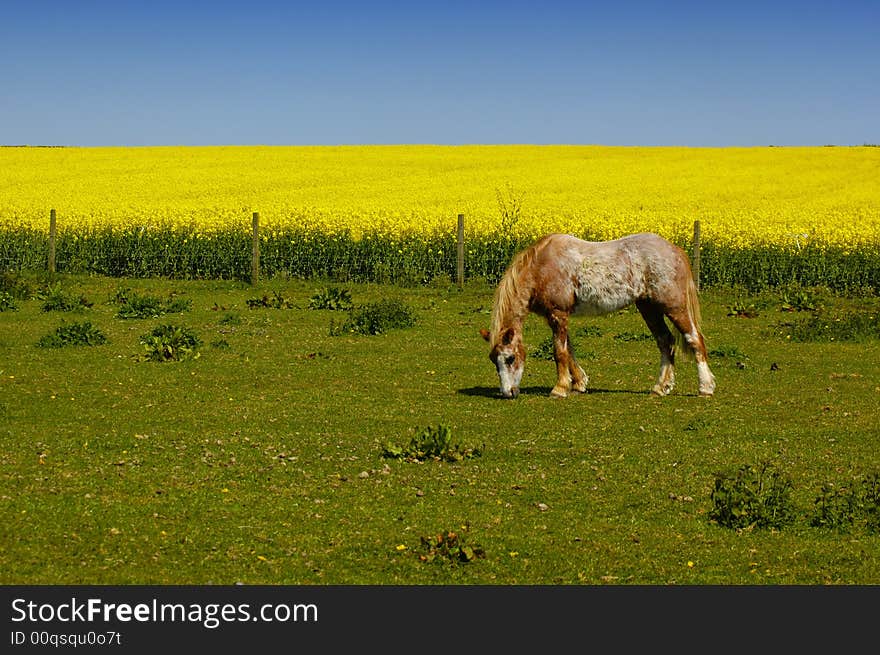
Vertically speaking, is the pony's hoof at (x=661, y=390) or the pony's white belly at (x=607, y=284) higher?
the pony's white belly at (x=607, y=284)

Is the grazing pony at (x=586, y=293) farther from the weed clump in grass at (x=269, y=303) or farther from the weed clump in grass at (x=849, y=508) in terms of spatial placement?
the weed clump in grass at (x=269, y=303)

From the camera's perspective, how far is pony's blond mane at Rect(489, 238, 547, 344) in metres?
15.4

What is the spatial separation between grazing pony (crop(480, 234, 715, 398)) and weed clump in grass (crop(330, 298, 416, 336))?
→ 6462mm


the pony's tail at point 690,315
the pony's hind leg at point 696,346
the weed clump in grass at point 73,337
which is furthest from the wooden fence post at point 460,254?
→ the pony's hind leg at point 696,346

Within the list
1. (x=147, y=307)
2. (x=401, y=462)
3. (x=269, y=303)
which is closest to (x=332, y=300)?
(x=269, y=303)

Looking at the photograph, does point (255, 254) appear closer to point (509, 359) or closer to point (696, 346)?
point (509, 359)

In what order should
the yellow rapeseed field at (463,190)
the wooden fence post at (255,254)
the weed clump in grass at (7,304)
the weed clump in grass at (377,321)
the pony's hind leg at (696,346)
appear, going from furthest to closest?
1. the yellow rapeseed field at (463,190)
2. the wooden fence post at (255,254)
3. the weed clump in grass at (7,304)
4. the weed clump in grass at (377,321)
5. the pony's hind leg at (696,346)

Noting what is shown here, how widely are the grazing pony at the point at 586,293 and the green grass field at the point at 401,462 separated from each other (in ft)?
1.95

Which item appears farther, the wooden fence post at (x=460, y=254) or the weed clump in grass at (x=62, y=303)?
the wooden fence post at (x=460, y=254)

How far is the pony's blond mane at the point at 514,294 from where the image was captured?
15.4m

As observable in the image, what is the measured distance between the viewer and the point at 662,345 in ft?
52.0

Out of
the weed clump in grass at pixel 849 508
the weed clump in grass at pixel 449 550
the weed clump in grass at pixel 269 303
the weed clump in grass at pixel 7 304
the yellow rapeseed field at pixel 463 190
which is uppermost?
the yellow rapeseed field at pixel 463 190

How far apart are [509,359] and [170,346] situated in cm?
577

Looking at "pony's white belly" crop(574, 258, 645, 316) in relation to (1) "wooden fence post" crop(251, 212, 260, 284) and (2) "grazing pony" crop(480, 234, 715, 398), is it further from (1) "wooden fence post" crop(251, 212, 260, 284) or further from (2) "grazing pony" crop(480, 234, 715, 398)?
(1) "wooden fence post" crop(251, 212, 260, 284)
